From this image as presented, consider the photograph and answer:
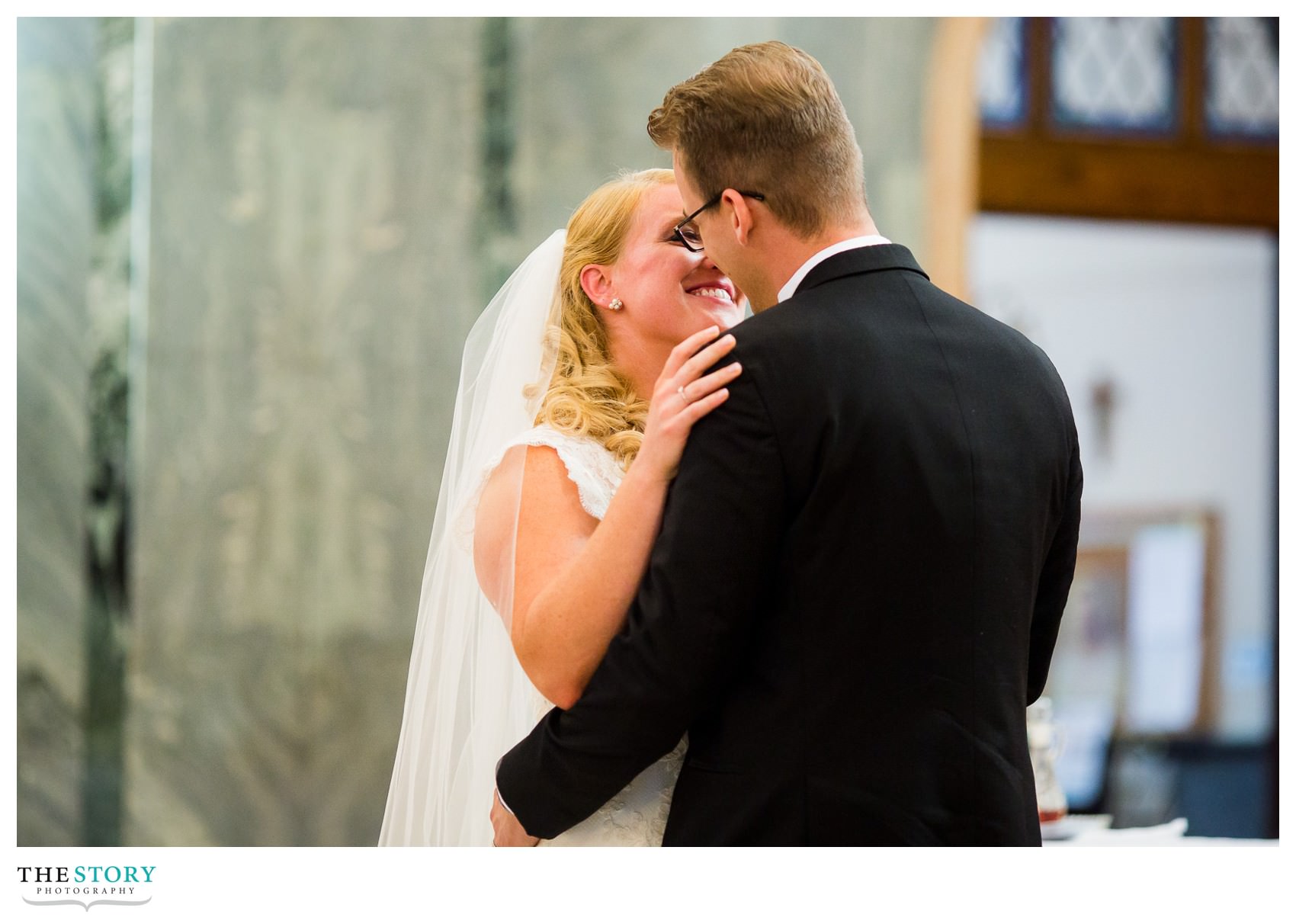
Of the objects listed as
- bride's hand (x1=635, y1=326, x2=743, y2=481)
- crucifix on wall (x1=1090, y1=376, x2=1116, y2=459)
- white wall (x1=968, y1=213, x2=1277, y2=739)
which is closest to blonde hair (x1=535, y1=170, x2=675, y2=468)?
bride's hand (x1=635, y1=326, x2=743, y2=481)

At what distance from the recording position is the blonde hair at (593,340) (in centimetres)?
218

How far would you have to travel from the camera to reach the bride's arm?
1728 millimetres

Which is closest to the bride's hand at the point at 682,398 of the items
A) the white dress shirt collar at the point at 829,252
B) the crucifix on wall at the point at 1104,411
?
the white dress shirt collar at the point at 829,252

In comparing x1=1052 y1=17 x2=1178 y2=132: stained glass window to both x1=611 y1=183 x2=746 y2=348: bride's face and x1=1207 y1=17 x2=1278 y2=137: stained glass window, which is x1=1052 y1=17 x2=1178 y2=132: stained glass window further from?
x1=611 y1=183 x2=746 y2=348: bride's face

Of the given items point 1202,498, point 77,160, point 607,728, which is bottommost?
point 1202,498

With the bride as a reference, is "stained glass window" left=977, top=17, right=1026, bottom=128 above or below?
above

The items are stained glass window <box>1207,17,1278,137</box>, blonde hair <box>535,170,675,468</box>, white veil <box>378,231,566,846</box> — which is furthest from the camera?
stained glass window <box>1207,17,1278,137</box>

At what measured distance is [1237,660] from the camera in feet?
29.5

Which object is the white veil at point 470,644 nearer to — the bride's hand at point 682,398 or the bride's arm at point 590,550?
the bride's arm at point 590,550

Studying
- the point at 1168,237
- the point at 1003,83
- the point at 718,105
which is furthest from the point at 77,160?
the point at 1168,237

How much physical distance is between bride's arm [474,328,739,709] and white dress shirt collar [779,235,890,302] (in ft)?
0.52

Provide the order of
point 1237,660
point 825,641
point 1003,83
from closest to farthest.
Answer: point 825,641 → point 1003,83 → point 1237,660
